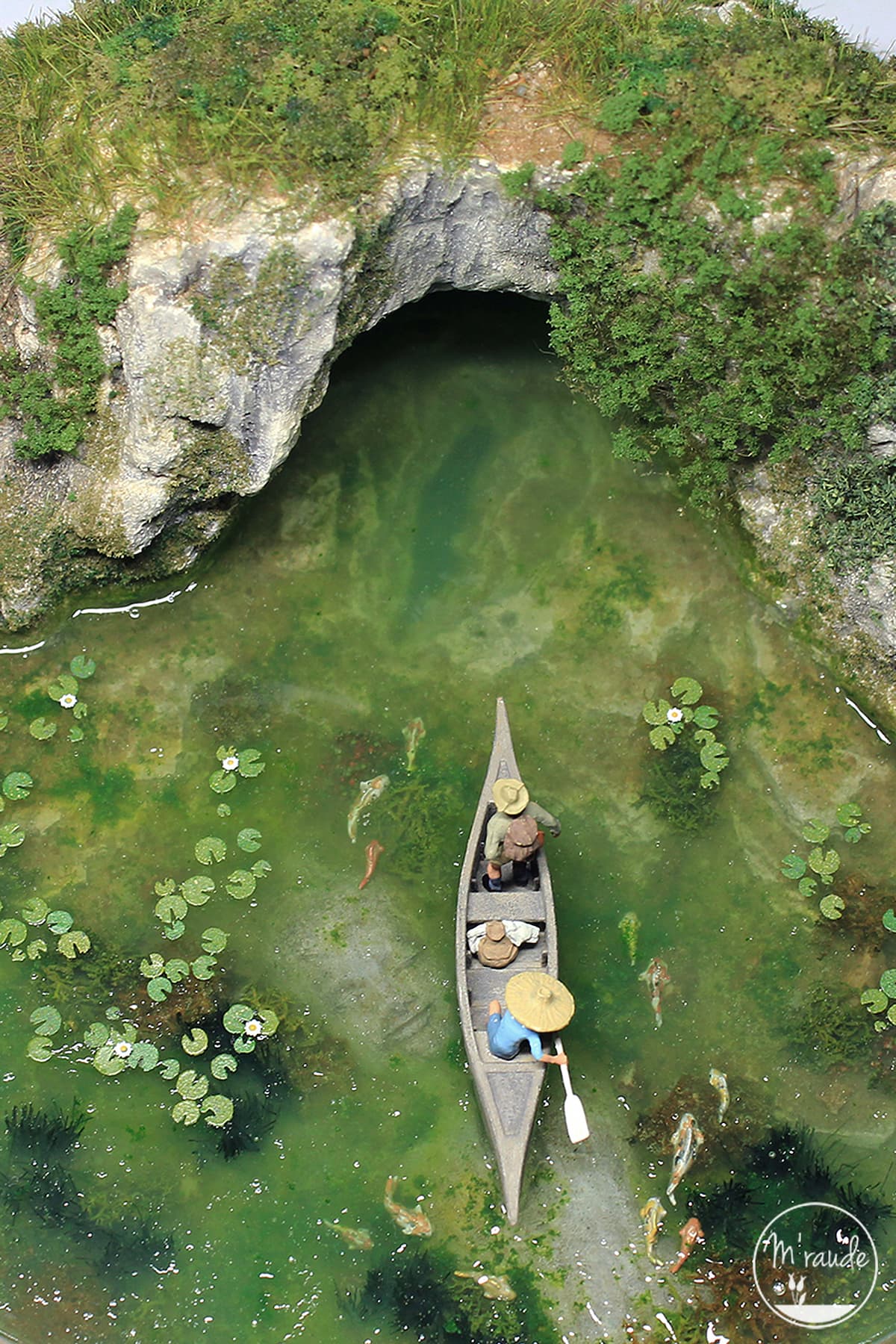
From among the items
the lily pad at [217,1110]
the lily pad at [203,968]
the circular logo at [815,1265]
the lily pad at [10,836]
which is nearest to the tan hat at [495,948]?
the lily pad at [203,968]

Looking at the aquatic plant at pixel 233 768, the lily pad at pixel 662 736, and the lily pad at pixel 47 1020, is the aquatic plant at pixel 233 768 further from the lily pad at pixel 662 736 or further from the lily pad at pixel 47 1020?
the lily pad at pixel 662 736

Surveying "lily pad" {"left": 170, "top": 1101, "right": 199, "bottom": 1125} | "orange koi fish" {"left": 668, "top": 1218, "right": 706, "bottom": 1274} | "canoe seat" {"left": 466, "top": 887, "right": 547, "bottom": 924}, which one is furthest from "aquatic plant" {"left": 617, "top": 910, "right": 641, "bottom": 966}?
"lily pad" {"left": 170, "top": 1101, "right": 199, "bottom": 1125}

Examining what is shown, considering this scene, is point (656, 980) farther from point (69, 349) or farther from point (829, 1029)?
point (69, 349)

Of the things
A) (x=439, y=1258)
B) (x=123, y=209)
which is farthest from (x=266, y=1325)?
(x=123, y=209)

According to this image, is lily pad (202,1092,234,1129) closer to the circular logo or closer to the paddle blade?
the paddle blade

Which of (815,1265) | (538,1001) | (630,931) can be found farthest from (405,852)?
(815,1265)
